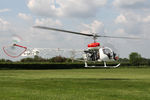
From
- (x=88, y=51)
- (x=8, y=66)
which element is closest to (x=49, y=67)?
(x=8, y=66)

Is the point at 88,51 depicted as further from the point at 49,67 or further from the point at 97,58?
the point at 49,67

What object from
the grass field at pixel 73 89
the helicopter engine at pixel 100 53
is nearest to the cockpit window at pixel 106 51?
the helicopter engine at pixel 100 53

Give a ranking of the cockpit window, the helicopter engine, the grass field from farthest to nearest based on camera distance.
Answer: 1. the cockpit window
2. the helicopter engine
3. the grass field

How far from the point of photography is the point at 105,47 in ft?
130

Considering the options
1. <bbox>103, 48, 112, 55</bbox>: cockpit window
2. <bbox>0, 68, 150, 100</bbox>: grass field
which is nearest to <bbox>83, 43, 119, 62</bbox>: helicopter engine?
<bbox>103, 48, 112, 55</bbox>: cockpit window

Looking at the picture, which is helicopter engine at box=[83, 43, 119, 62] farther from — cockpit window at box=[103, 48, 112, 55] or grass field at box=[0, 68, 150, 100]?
grass field at box=[0, 68, 150, 100]

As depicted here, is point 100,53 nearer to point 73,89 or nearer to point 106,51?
point 106,51

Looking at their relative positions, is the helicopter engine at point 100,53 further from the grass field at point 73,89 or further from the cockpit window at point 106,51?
the grass field at point 73,89

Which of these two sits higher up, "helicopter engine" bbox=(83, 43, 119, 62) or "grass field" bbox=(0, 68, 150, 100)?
"helicopter engine" bbox=(83, 43, 119, 62)

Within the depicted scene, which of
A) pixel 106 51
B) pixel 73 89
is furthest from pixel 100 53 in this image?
pixel 73 89

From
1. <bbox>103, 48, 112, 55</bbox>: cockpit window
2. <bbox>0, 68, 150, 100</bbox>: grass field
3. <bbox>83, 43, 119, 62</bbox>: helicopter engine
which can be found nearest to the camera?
<bbox>0, 68, 150, 100</bbox>: grass field

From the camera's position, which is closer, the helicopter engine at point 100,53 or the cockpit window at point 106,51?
the helicopter engine at point 100,53

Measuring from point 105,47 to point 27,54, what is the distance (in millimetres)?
35550

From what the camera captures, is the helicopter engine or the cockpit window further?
the cockpit window
